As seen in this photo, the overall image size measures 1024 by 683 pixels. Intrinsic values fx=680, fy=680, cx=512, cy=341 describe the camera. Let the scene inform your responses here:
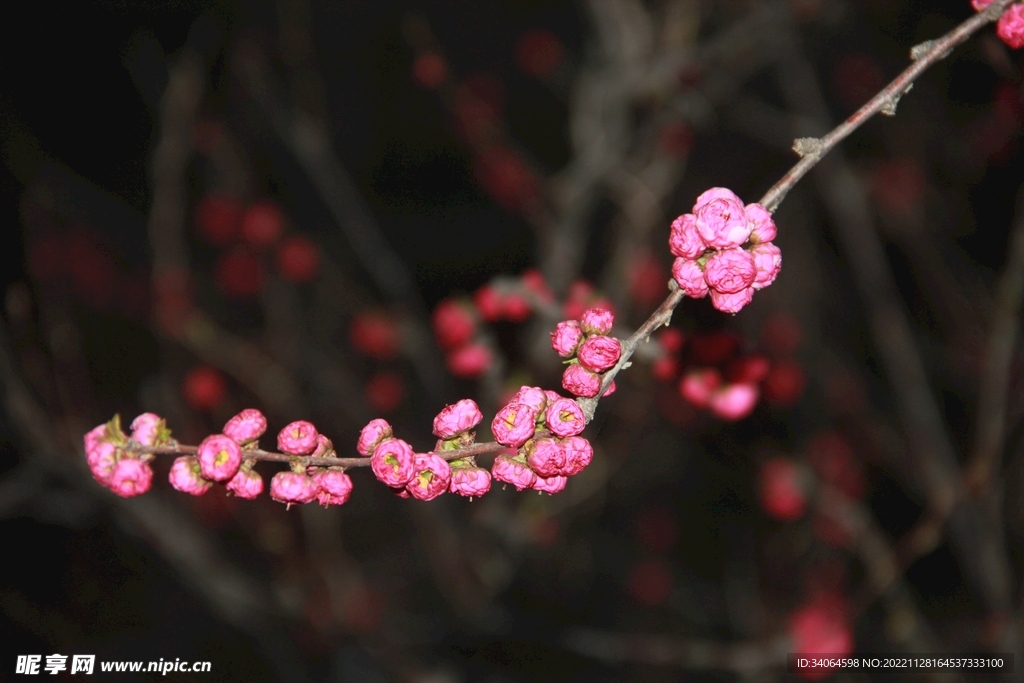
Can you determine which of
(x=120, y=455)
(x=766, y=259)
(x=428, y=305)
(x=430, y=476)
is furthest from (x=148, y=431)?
(x=428, y=305)

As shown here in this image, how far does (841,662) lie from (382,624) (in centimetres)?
232

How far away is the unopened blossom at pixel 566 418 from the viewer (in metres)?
1.08

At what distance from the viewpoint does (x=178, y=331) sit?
13.4ft

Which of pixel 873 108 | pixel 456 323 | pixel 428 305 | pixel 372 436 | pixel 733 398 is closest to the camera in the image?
pixel 873 108

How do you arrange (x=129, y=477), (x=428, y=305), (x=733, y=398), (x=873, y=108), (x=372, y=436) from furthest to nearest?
(x=428, y=305), (x=733, y=398), (x=129, y=477), (x=372, y=436), (x=873, y=108)

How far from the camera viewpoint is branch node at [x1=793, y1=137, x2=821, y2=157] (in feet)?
3.47

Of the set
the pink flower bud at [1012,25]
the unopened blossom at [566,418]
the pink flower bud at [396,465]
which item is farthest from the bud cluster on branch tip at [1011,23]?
the pink flower bud at [396,465]

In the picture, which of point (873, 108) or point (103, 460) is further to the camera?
point (103, 460)

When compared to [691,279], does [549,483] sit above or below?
below

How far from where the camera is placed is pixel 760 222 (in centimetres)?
112

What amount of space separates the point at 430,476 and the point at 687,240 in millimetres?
578

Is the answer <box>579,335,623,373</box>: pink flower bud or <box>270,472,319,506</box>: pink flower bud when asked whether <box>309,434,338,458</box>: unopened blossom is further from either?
<box>579,335,623,373</box>: pink flower bud

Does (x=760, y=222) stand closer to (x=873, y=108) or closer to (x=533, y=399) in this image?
(x=873, y=108)

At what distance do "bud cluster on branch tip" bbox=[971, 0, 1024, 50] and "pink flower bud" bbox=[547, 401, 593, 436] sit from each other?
3.35 feet
